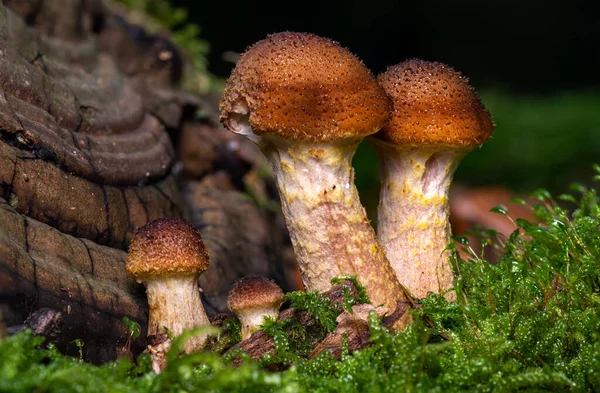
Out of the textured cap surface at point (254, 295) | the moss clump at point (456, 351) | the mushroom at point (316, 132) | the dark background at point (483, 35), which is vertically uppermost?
the mushroom at point (316, 132)

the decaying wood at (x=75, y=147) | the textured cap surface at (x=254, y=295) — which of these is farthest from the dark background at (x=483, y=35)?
the textured cap surface at (x=254, y=295)

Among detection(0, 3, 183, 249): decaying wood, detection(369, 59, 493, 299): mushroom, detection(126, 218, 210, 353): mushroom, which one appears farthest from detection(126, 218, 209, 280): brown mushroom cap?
detection(369, 59, 493, 299): mushroom

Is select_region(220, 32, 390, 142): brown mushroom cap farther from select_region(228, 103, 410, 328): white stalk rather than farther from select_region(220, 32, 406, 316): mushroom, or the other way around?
select_region(228, 103, 410, 328): white stalk

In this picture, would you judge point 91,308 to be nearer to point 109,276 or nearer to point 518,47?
point 109,276

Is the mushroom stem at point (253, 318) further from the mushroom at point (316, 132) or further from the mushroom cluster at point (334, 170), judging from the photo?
the mushroom at point (316, 132)

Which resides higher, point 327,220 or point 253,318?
point 327,220

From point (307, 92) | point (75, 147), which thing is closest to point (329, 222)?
point (307, 92)

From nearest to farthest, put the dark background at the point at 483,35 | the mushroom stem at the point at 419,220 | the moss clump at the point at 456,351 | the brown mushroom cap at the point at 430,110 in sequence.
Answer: the moss clump at the point at 456,351
the brown mushroom cap at the point at 430,110
the mushroom stem at the point at 419,220
the dark background at the point at 483,35

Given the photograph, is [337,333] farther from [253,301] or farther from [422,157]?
[422,157]

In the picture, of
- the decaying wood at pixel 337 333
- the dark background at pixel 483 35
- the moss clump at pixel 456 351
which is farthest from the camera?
the dark background at pixel 483 35
